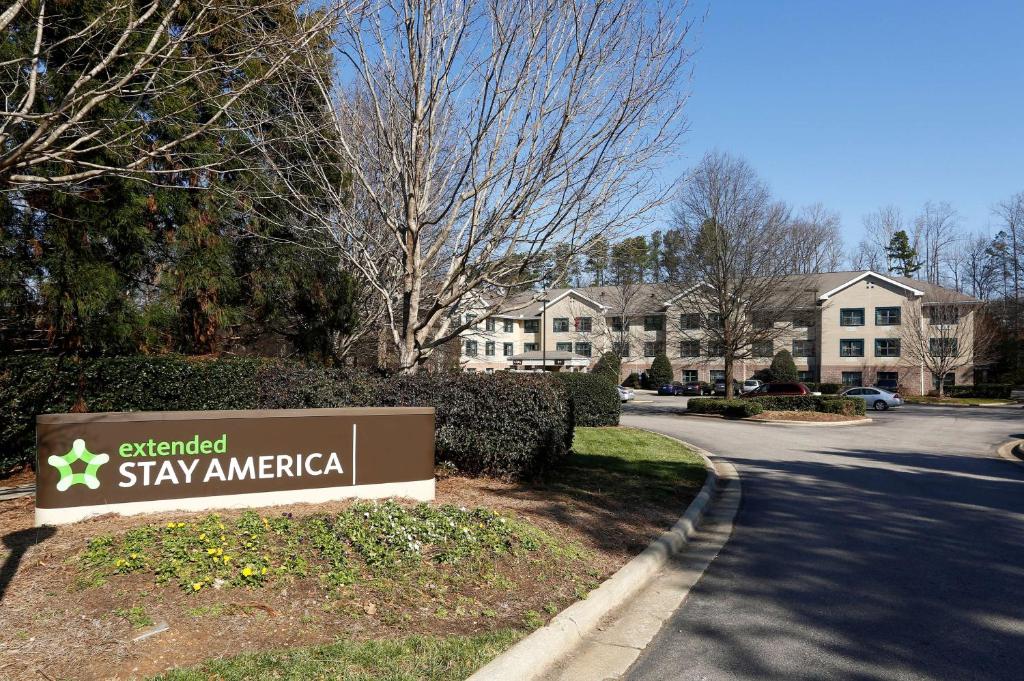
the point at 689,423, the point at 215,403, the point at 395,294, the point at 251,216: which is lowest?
the point at 689,423

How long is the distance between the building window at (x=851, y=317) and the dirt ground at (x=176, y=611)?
177 feet

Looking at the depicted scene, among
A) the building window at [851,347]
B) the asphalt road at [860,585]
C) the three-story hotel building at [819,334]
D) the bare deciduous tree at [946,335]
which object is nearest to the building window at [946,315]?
the bare deciduous tree at [946,335]

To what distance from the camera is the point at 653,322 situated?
197ft

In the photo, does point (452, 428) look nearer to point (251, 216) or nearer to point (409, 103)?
point (409, 103)

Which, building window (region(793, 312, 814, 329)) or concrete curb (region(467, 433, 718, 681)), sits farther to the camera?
building window (region(793, 312, 814, 329))

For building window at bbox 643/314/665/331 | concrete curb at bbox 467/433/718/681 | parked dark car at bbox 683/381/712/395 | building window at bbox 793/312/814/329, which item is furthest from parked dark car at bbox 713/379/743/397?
concrete curb at bbox 467/433/718/681

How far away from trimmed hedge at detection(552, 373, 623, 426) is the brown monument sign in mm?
12812

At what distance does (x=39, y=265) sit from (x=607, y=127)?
859 centimetres

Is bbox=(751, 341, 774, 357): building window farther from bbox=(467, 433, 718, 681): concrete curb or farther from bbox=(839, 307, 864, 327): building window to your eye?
bbox=(467, 433, 718, 681): concrete curb

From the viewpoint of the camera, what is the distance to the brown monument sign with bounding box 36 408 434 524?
20.3ft

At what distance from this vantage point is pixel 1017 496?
1065 cm

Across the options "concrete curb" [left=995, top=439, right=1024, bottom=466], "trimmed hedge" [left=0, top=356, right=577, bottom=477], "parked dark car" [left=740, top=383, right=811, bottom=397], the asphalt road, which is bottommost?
"concrete curb" [left=995, top=439, right=1024, bottom=466]

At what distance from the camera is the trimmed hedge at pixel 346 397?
938 centimetres

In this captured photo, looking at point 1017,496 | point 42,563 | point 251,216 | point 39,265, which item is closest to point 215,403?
point 39,265
